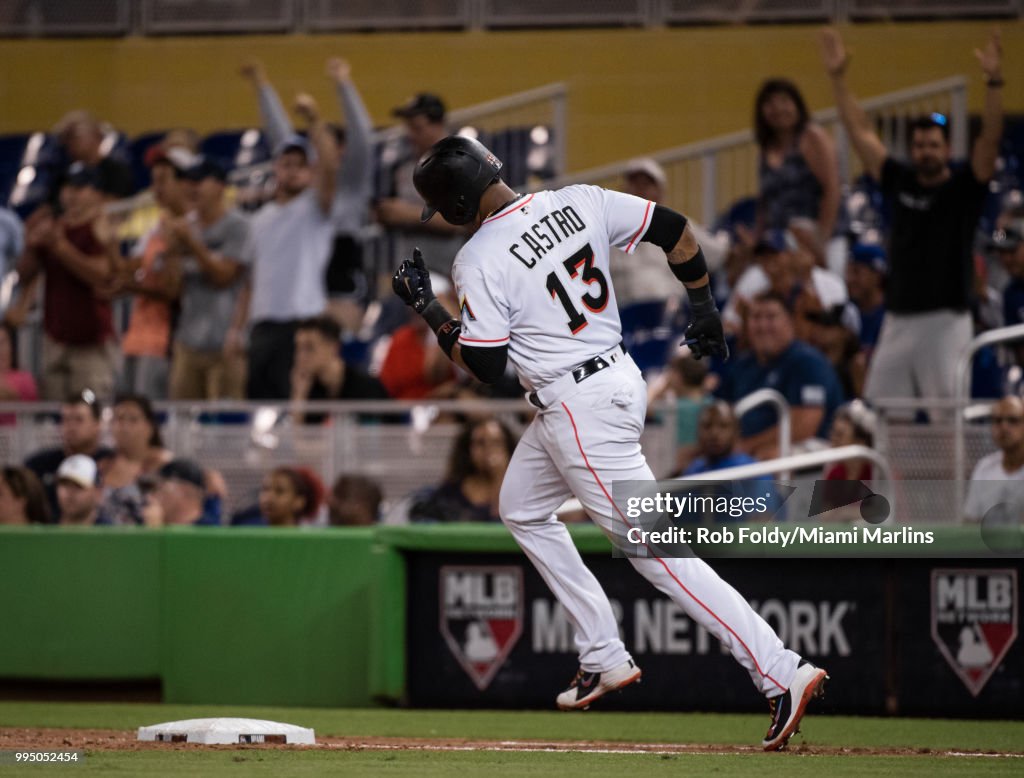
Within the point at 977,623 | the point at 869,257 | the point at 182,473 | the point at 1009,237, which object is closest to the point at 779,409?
the point at 977,623

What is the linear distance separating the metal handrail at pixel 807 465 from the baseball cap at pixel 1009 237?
2.84m

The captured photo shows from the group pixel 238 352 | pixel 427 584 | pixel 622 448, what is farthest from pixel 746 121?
pixel 622 448

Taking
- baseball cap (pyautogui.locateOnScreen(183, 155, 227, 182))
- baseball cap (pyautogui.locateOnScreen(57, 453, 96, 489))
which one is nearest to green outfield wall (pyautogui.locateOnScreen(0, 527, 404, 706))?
baseball cap (pyautogui.locateOnScreen(57, 453, 96, 489))

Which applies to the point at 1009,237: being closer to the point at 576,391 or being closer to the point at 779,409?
the point at 779,409

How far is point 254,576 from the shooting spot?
328 inches

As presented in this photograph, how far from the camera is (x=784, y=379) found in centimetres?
958

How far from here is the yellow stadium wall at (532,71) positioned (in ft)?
48.1

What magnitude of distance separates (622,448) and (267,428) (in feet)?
13.6

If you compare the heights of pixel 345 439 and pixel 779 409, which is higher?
pixel 779 409

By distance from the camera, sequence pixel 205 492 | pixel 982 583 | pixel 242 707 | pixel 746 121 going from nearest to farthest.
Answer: pixel 982 583, pixel 242 707, pixel 205 492, pixel 746 121

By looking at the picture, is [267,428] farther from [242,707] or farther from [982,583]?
[982,583]

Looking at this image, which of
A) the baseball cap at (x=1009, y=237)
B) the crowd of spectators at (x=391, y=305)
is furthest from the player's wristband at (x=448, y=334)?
the baseball cap at (x=1009, y=237)

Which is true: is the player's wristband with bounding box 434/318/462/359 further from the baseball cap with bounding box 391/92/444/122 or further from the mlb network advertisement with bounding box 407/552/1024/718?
the baseball cap with bounding box 391/92/444/122

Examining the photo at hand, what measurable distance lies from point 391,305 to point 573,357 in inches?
273
